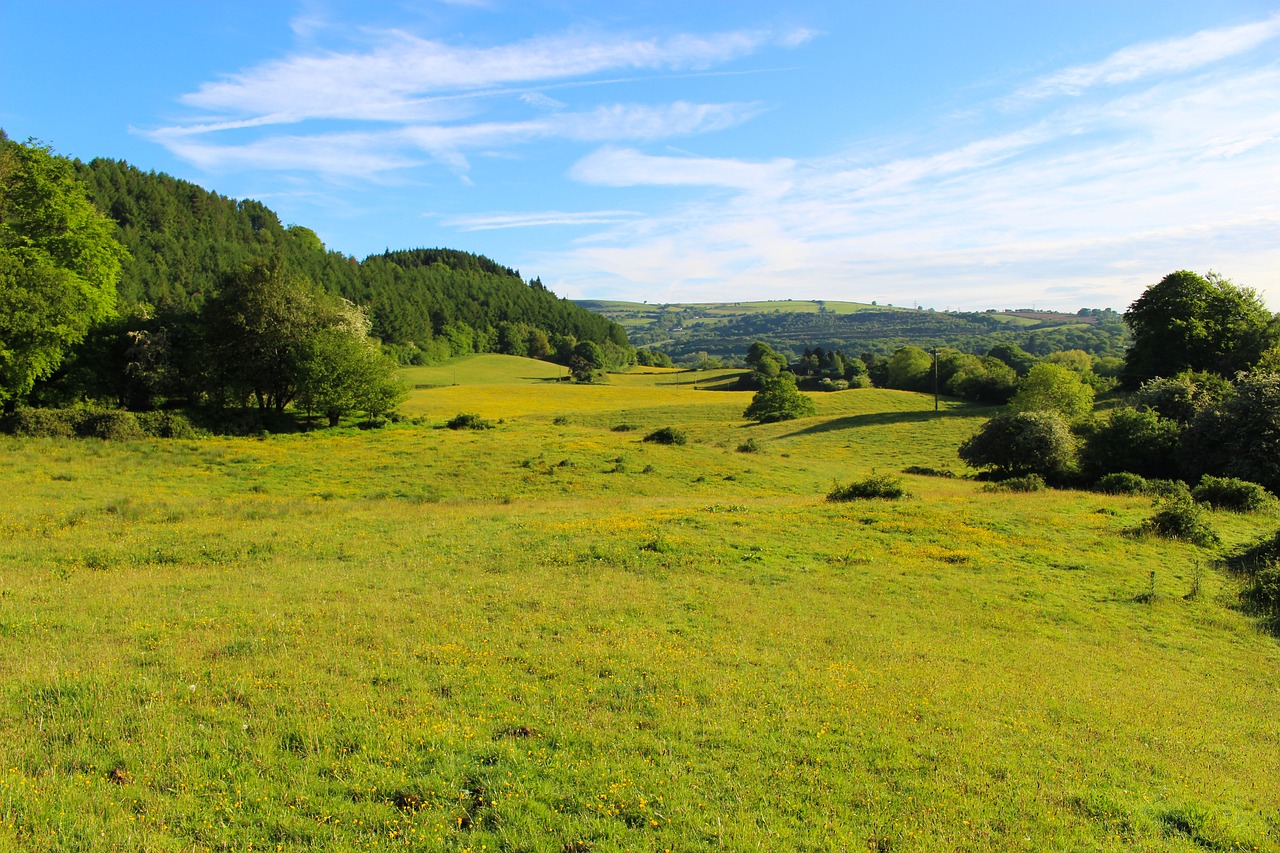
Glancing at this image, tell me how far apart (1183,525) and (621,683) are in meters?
21.9

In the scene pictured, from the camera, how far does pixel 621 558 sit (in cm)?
1808

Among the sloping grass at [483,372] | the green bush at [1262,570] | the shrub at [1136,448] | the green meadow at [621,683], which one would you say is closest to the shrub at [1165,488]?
the green meadow at [621,683]

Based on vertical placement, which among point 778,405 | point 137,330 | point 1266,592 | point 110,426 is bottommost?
point 1266,592

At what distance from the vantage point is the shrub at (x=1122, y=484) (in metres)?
31.9

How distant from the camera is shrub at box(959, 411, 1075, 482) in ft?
127

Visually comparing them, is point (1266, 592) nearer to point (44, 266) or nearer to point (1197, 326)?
point (44, 266)

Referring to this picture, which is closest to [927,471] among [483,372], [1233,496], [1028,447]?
[1028,447]

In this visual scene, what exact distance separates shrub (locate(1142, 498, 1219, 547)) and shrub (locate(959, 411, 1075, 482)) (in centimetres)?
1655

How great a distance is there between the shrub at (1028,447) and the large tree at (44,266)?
55.5m

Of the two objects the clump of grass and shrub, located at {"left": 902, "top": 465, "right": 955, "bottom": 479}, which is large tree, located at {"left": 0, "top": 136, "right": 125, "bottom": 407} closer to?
the clump of grass

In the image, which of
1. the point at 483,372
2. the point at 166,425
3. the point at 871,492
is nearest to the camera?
the point at 871,492

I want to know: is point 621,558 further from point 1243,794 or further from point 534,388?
point 534,388

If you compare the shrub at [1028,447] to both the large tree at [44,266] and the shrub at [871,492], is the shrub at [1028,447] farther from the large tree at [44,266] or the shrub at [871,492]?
the large tree at [44,266]

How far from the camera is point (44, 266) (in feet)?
126
